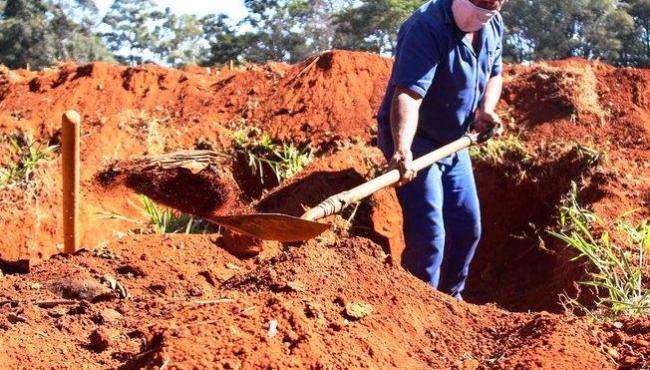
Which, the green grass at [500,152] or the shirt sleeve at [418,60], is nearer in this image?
the shirt sleeve at [418,60]

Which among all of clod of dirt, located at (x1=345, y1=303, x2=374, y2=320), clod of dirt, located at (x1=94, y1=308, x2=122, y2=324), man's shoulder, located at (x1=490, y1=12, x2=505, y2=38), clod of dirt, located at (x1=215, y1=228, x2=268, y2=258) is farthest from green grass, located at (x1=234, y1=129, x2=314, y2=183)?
clod of dirt, located at (x1=345, y1=303, x2=374, y2=320)

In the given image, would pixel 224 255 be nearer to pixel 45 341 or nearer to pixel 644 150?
pixel 45 341

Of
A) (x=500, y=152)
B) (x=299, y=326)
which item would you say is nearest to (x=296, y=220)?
(x=299, y=326)

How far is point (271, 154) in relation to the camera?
816 cm

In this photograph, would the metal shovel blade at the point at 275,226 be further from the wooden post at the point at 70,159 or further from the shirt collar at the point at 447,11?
the shirt collar at the point at 447,11

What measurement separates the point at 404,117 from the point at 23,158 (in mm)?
5010

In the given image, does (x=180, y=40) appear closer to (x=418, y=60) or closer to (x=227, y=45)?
(x=227, y=45)

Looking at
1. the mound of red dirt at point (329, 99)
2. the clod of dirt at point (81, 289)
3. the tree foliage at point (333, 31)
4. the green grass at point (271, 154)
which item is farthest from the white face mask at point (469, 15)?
the tree foliage at point (333, 31)

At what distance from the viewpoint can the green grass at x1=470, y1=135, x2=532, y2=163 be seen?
7.18 m

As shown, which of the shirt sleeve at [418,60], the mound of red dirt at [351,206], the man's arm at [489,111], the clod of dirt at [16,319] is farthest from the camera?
the mound of red dirt at [351,206]

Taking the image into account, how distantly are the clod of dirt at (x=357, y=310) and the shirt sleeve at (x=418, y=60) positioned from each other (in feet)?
5.23

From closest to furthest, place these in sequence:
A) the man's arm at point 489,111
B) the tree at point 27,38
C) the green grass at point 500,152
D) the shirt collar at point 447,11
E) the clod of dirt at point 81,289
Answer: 1. the clod of dirt at point 81,289
2. the shirt collar at point 447,11
3. the man's arm at point 489,111
4. the green grass at point 500,152
5. the tree at point 27,38

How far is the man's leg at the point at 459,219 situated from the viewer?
5.00m

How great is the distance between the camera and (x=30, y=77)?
38.9ft
